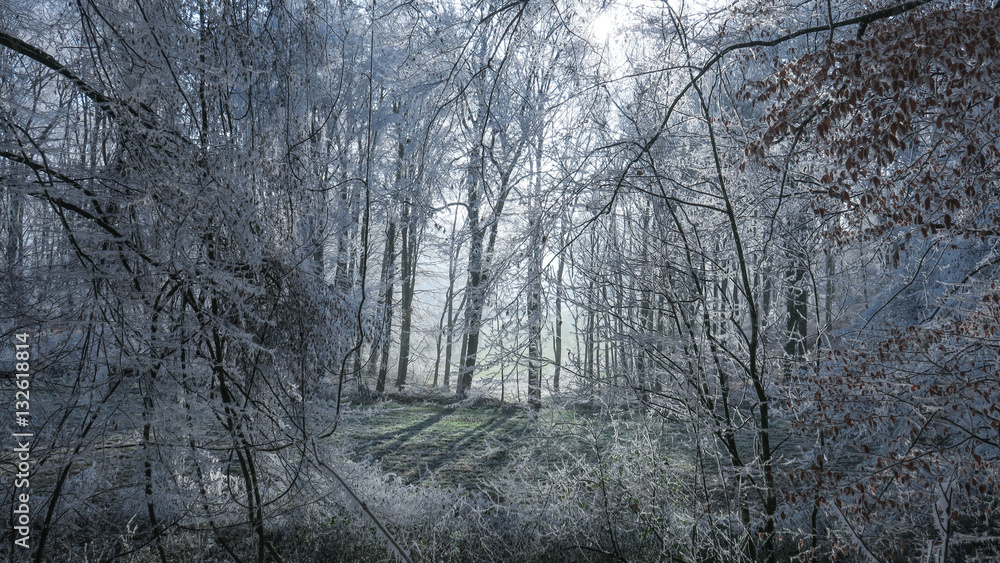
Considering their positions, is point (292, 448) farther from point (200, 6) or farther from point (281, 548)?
point (200, 6)

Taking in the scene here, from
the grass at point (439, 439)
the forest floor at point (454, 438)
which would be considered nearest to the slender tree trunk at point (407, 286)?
the forest floor at point (454, 438)

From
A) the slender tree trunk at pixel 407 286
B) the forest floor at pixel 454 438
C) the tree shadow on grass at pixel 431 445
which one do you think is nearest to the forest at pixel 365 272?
the forest floor at pixel 454 438

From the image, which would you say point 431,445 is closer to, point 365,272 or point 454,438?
point 454,438

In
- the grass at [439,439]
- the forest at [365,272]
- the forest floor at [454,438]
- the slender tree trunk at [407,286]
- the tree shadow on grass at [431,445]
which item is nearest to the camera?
the forest at [365,272]

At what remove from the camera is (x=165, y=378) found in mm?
2691

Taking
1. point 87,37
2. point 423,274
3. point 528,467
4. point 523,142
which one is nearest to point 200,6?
point 87,37

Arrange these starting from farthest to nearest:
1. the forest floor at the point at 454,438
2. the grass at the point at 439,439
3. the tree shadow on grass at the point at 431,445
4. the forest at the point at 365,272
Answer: the tree shadow on grass at the point at 431,445 < the grass at the point at 439,439 < the forest floor at the point at 454,438 < the forest at the point at 365,272

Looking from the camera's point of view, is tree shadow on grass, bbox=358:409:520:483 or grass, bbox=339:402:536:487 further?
tree shadow on grass, bbox=358:409:520:483

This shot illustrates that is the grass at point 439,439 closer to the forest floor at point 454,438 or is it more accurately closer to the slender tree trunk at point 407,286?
the forest floor at point 454,438

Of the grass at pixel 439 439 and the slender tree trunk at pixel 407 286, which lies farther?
the slender tree trunk at pixel 407 286

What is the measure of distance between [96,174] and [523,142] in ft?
11.9

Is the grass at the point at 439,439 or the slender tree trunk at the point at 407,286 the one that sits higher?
the slender tree trunk at the point at 407,286

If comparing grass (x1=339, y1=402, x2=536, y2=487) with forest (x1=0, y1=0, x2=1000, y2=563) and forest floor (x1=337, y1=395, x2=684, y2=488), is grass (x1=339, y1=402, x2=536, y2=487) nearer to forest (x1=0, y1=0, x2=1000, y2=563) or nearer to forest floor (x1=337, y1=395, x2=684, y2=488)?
forest floor (x1=337, y1=395, x2=684, y2=488)

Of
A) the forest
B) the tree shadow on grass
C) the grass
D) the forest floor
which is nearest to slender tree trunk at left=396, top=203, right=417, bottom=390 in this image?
the forest floor
